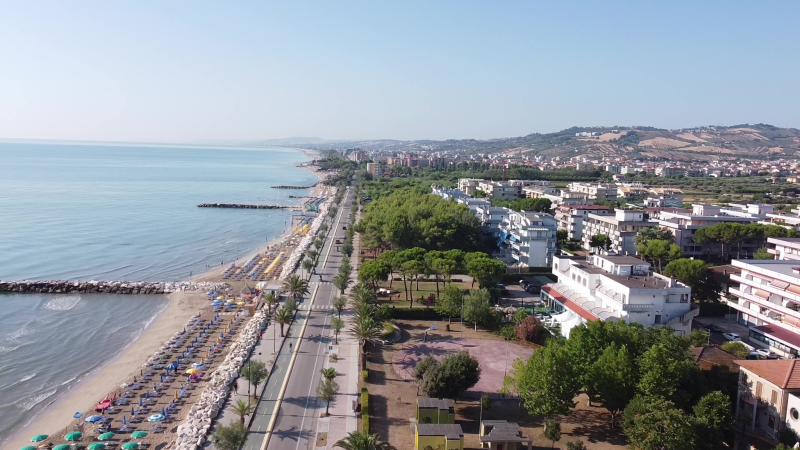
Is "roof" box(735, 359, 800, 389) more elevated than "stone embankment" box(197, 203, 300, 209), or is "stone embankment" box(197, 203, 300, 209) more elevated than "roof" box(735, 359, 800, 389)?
"roof" box(735, 359, 800, 389)

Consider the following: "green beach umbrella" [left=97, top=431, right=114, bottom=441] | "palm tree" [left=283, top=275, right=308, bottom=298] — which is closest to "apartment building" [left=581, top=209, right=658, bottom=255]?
"palm tree" [left=283, top=275, right=308, bottom=298]

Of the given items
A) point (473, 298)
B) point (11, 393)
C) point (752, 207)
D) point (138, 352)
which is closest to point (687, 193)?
point (752, 207)

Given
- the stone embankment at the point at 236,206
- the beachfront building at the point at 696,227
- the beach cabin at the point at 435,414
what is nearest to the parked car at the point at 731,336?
the beach cabin at the point at 435,414

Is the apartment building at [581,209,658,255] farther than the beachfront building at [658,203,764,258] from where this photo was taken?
Yes

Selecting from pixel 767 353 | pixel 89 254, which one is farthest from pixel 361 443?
pixel 89 254

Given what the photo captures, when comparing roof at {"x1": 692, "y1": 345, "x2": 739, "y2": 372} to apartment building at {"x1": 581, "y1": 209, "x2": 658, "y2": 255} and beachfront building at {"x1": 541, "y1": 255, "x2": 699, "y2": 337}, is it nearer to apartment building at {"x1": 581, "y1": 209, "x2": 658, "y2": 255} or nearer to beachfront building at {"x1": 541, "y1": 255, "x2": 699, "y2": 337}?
beachfront building at {"x1": 541, "y1": 255, "x2": 699, "y2": 337}
